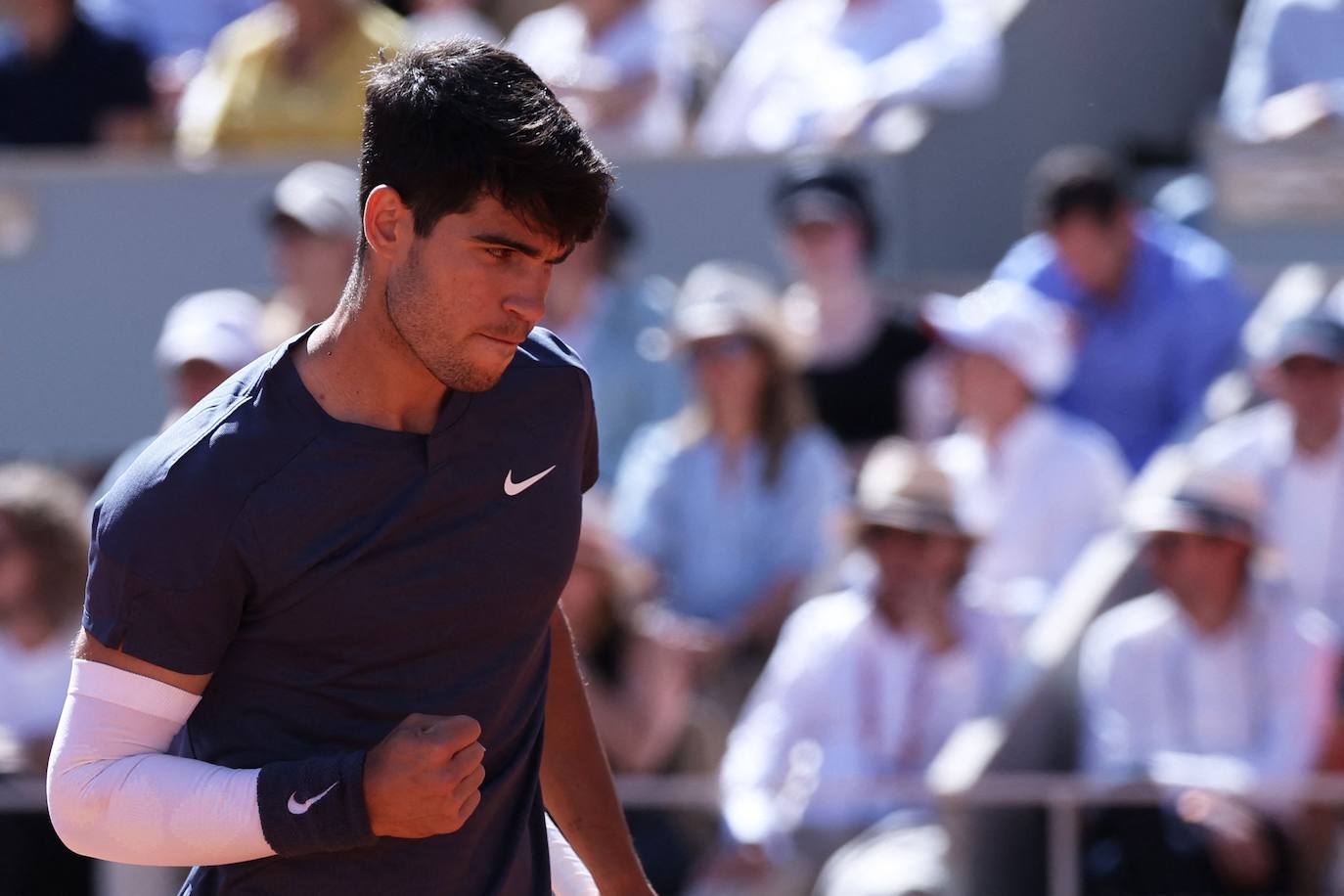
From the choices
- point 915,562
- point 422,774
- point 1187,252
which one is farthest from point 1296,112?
point 422,774

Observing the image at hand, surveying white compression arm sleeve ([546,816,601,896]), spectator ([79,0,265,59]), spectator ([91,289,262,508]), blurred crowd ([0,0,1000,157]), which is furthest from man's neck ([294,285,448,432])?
spectator ([79,0,265,59])

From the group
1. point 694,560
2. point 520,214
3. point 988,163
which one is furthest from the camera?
point 988,163

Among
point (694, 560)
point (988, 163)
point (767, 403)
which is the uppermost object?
point (988, 163)

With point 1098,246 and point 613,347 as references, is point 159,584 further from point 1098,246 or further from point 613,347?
point 1098,246

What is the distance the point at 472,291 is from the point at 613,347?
4.25m

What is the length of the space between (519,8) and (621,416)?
3357 millimetres

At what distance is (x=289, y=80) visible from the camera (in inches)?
279

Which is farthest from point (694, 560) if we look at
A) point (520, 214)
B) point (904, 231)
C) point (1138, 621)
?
point (520, 214)

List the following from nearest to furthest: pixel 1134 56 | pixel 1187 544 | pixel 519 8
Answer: pixel 1187 544 → pixel 1134 56 → pixel 519 8

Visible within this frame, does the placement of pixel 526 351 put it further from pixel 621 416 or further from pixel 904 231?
pixel 904 231

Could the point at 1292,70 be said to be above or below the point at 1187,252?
above

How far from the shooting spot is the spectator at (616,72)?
7.02 meters

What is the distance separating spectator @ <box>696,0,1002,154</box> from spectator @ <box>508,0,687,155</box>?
0.93ft

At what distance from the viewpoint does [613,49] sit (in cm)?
702
